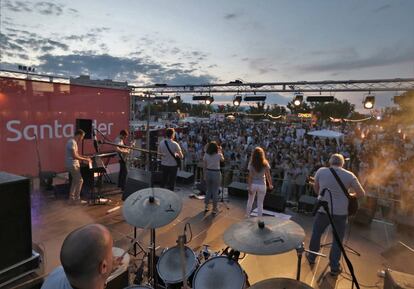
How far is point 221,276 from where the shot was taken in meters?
2.82

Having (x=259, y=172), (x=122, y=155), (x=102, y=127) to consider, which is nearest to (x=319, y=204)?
(x=259, y=172)

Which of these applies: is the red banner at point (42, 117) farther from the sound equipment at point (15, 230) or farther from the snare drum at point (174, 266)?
the snare drum at point (174, 266)

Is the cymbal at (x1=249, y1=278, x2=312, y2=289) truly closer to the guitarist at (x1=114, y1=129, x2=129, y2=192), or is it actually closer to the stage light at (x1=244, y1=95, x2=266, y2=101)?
the guitarist at (x1=114, y1=129, x2=129, y2=192)

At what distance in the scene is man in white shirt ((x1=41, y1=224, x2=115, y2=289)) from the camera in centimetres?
141

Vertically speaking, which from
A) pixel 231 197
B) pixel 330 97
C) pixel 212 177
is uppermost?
pixel 330 97

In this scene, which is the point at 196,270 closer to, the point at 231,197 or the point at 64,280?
the point at 64,280

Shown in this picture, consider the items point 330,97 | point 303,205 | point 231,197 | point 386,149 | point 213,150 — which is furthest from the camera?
point 386,149

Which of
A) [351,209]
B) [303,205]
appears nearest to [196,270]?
[351,209]

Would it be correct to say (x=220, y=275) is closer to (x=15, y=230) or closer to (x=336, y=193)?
(x=15, y=230)

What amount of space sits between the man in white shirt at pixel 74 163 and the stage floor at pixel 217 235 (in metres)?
0.32

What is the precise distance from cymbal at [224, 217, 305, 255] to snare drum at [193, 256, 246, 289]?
0.36 metres

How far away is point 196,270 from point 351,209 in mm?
2379

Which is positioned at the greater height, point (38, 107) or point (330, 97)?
point (330, 97)

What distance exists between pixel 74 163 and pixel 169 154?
2203 millimetres
